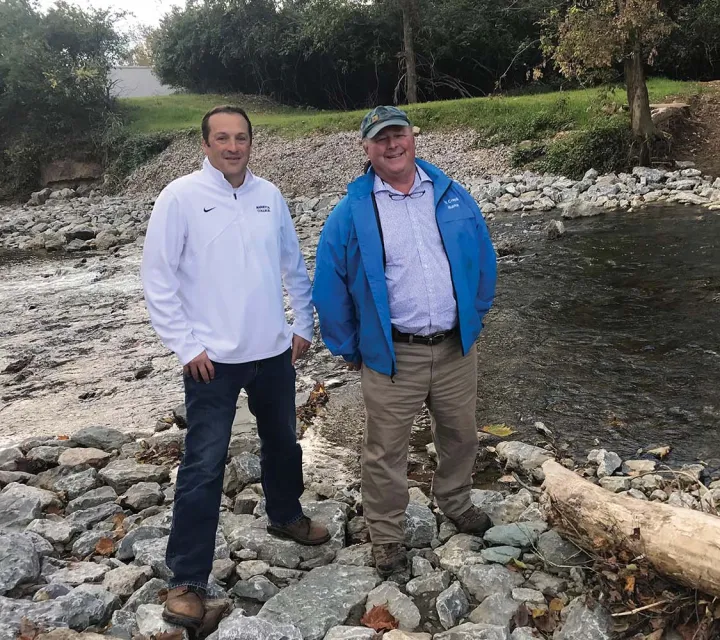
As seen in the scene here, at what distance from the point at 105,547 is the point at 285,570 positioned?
3.90ft

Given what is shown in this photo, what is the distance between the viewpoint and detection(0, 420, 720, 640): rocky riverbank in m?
3.09

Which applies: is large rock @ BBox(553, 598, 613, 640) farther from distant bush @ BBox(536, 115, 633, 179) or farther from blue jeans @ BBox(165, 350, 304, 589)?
distant bush @ BBox(536, 115, 633, 179)

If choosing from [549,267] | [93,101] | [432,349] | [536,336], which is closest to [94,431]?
[432,349]

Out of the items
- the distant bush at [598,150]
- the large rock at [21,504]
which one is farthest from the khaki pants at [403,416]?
the distant bush at [598,150]

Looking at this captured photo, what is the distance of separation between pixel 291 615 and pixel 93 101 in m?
39.2

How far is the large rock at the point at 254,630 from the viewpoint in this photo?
2.88 metres

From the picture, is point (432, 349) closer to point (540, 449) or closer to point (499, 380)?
point (540, 449)

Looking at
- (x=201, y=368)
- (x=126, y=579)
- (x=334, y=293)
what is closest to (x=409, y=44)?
(x=334, y=293)

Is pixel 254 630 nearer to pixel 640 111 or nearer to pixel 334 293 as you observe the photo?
pixel 334 293

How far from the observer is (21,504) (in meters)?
4.57

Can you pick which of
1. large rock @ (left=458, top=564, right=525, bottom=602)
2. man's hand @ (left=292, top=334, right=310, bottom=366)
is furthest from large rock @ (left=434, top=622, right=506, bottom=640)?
man's hand @ (left=292, top=334, right=310, bottom=366)

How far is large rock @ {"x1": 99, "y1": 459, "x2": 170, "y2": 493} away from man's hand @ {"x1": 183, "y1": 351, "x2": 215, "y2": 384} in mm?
2271

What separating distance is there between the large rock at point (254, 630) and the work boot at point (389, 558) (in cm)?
71

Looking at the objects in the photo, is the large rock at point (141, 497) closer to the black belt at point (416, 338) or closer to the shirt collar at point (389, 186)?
the black belt at point (416, 338)
